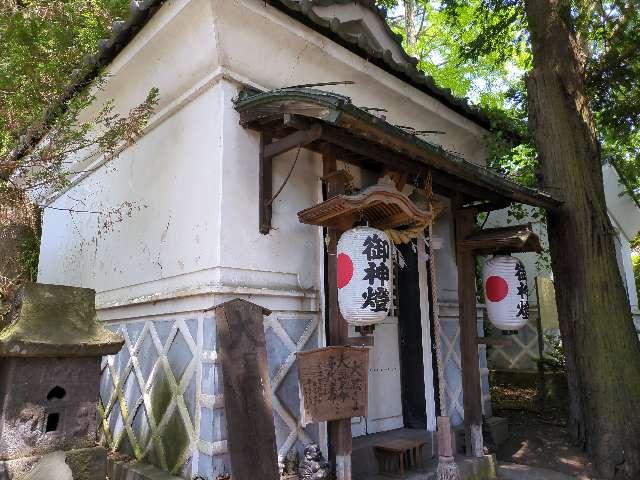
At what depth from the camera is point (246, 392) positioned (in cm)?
407

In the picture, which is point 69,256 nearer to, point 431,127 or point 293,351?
point 293,351

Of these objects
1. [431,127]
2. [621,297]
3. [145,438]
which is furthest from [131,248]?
[621,297]

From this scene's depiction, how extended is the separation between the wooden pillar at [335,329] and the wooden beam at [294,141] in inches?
17.3

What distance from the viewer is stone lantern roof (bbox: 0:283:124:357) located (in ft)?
12.2

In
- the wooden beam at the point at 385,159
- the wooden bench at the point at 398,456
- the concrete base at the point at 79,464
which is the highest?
the wooden beam at the point at 385,159

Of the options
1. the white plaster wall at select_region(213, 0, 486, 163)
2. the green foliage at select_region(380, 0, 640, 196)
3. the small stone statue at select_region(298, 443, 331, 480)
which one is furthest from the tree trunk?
the small stone statue at select_region(298, 443, 331, 480)

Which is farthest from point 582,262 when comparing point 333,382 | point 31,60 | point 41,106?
point 31,60

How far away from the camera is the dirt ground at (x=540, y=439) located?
671cm

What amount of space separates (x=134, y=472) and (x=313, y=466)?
1.98 m

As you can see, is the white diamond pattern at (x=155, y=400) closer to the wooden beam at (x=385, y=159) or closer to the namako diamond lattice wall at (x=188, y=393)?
the namako diamond lattice wall at (x=188, y=393)

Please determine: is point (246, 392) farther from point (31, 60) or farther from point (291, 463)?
point (31, 60)

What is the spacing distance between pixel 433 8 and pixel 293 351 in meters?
17.8

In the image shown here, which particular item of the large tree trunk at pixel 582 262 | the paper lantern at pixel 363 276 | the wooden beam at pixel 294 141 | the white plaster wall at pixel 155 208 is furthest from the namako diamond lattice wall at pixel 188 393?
the large tree trunk at pixel 582 262

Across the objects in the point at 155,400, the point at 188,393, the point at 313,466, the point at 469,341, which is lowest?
the point at 313,466
